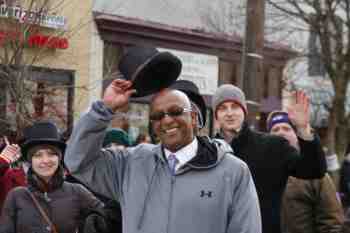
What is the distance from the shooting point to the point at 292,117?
13.6 feet

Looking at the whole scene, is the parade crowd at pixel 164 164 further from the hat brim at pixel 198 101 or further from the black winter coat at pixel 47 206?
the black winter coat at pixel 47 206

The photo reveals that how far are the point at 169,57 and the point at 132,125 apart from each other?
14.6 metres

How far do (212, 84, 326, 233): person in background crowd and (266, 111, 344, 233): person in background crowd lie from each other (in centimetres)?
74

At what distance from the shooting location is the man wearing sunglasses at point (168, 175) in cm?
339

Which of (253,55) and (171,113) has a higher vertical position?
(253,55)

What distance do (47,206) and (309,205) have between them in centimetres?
210

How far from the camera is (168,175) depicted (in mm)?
3498

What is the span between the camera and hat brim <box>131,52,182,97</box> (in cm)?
351

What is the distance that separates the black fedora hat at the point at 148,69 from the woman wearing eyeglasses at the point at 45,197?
5.99 feet

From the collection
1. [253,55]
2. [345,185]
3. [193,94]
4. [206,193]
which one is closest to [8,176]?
[193,94]

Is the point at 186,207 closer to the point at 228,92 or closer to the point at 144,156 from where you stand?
the point at 144,156

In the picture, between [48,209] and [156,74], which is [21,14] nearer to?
[48,209]

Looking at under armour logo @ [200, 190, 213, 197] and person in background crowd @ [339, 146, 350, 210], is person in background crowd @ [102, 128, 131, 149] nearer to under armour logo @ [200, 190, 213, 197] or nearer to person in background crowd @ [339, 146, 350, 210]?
under armour logo @ [200, 190, 213, 197]

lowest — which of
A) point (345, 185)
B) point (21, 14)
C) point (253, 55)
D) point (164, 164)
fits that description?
point (345, 185)
